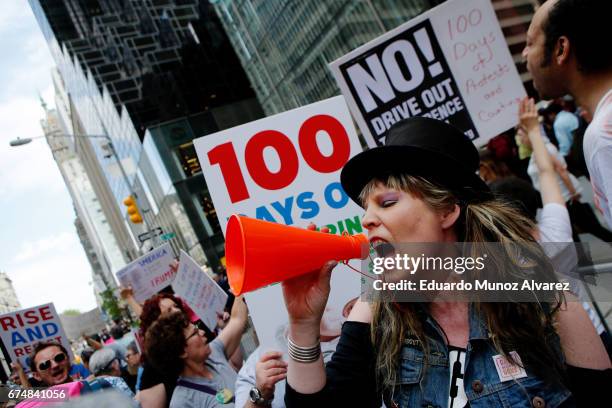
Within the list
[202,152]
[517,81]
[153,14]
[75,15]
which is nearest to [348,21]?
[517,81]

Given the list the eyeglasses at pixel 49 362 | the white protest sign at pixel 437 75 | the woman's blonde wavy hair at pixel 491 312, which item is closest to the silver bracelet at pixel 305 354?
the woman's blonde wavy hair at pixel 491 312

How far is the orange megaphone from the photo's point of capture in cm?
132

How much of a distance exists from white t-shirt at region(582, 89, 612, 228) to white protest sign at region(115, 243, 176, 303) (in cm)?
615

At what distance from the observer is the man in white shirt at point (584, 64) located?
139cm

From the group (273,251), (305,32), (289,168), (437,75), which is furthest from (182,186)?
(273,251)

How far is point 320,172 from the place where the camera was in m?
2.65

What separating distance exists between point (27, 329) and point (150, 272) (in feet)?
5.43

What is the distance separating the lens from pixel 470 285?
1.45 m

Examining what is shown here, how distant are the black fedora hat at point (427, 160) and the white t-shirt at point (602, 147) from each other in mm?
305

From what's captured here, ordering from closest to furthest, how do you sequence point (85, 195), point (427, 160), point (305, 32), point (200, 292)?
point (427, 160) < point (200, 292) < point (305, 32) < point (85, 195)

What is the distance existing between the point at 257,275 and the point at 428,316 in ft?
1.83

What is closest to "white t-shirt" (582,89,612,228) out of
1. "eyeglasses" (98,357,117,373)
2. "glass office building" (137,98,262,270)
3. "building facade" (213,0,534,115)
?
"eyeglasses" (98,357,117,373)

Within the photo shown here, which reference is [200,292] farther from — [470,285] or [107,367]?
[470,285]

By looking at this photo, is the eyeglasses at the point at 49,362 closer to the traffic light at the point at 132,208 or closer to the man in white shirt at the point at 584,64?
the man in white shirt at the point at 584,64
